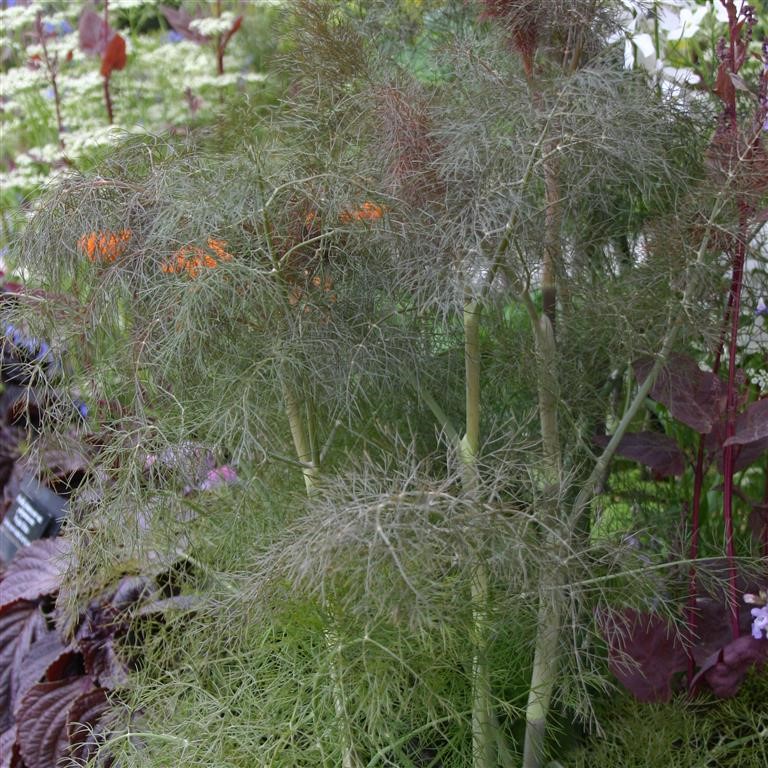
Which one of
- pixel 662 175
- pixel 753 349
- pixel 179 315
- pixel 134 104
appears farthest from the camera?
pixel 134 104

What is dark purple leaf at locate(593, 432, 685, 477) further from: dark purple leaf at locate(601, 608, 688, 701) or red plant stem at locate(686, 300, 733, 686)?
dark purple leaf at locate(601, 608, 688, 701)

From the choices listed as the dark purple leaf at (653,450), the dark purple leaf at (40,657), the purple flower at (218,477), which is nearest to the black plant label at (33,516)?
the dark purple leaf at (40,657)

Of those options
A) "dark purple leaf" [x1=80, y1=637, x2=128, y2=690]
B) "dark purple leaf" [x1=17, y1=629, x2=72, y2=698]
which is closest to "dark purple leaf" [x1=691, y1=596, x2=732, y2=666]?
"dark purple leaf" [x1=80, y1=637, x2=128, y2=690]

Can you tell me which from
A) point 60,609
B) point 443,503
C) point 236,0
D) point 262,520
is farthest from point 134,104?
point 443,503

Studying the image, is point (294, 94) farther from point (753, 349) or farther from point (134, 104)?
point (134, 104)

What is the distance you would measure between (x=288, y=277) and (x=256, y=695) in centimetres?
45

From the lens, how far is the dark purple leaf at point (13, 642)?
1.50 metres

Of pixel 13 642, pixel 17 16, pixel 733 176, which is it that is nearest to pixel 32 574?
pixel 13 642

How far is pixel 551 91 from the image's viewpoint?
0.96 metres

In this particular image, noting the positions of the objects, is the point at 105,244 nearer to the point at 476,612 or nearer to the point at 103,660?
the point at 476,612

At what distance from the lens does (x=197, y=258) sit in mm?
928

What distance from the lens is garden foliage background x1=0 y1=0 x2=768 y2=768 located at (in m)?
0.88

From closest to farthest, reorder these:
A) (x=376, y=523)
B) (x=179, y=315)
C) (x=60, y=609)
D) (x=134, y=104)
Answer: (x=376, y=523)
(x=179, y=315)
(x=60, y=609)
(x=134, y=104)

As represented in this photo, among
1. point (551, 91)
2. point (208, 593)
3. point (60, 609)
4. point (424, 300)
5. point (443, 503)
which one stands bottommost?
point (60, 609)
